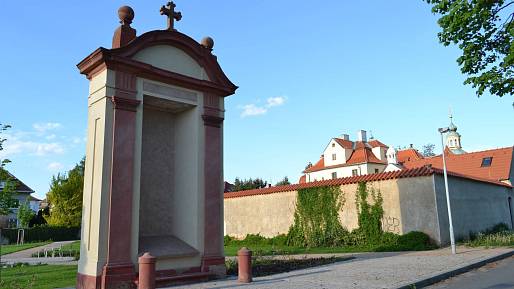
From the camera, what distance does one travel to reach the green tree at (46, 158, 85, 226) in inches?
1647

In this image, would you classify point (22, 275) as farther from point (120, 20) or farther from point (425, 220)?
point (425, 220)

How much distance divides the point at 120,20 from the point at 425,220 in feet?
52.8

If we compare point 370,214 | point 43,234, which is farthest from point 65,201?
point 370,214

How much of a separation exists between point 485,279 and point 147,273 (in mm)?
8224

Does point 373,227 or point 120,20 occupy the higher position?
point 120,20

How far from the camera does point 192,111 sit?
11.2m

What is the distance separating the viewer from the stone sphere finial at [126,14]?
9.92 metres

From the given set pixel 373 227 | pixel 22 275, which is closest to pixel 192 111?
pixel 22 275

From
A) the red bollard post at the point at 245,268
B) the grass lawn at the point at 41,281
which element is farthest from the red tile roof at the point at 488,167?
the grass lawn at the point at 41,281

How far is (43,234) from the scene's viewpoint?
1581 inches

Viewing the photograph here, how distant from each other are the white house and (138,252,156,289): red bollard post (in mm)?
41843

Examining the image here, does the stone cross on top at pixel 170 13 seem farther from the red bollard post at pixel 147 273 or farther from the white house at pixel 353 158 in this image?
the white house at pixel 353 158

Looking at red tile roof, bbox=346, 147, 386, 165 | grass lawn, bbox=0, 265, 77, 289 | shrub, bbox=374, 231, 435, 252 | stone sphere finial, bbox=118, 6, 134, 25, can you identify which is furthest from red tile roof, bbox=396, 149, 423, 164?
stone sphere finial, bbox=118, 6, 134, 25

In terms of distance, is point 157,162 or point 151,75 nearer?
point 151,75
